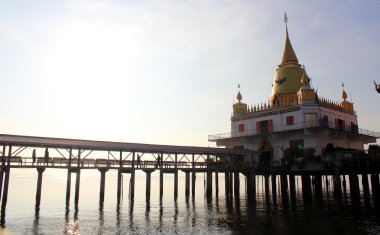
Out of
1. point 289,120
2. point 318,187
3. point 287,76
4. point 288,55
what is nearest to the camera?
point 318,187

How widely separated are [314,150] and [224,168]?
14.5 metres

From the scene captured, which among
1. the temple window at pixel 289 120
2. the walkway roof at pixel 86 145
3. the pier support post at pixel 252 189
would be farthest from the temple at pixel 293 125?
the walkway roof at pixel 86 145

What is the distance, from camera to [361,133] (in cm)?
6125

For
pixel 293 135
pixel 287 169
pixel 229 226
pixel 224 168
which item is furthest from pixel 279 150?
pixel 229 226

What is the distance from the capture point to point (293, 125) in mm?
58562

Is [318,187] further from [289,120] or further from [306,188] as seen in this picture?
[289,120]

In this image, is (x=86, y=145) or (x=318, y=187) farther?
(x=318, y=187)

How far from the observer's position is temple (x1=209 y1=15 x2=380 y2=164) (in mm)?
56375

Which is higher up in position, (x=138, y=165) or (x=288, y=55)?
(x=288, y=55)

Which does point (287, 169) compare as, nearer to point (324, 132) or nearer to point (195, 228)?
point (324, 132)

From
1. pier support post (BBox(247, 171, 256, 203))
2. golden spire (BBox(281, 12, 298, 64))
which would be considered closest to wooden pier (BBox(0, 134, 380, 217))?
pier support post (BBox(247, 171, 256, 203))

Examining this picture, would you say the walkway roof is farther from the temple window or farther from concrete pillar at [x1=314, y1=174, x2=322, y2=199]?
concrete pillar at [x1=314, y1=174, x2=322, y2=199]

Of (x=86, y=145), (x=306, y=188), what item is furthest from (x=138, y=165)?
(x=306, y=188)

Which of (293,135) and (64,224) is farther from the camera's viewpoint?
(293,135)
